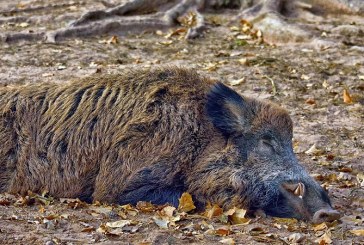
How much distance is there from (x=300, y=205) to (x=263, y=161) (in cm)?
49

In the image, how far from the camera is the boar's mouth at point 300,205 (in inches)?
226

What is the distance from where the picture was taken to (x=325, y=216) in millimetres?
5715

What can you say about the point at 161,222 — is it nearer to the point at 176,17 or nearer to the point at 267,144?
the point at 267,144

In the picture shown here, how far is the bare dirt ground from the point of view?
208 inches

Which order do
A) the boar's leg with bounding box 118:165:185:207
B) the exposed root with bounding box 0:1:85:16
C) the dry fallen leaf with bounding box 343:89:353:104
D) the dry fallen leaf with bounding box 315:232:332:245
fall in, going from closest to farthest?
the dry fallen leaf with bounding box 315:232:332:245
the boar's leg with bounding box 118:165:185:207
the dry fallen leaf with bounding box 343:89:353:104
the exposed root with bounding box 0:1:85:16

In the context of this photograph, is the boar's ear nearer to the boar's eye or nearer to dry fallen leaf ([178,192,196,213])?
the boar's eye

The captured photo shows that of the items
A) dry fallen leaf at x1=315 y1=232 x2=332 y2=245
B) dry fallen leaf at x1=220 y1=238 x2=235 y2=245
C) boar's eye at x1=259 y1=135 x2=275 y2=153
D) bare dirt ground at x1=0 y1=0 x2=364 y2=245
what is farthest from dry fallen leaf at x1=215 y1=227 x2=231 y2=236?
boar's eye at x1=259 y1=135 x2=275 y2=153

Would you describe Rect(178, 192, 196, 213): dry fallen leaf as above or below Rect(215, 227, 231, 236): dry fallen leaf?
below

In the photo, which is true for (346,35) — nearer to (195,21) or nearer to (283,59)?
(283,59)

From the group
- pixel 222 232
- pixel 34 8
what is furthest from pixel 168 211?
pixel 34 8

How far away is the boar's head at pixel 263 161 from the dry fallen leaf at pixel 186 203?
0.28m

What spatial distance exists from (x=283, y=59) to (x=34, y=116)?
212 inches

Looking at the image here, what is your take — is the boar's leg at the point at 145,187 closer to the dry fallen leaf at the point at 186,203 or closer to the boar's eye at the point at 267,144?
the dry fallen leaf at the point at 186,203

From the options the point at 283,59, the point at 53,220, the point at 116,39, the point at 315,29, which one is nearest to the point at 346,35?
the point at 315,29
